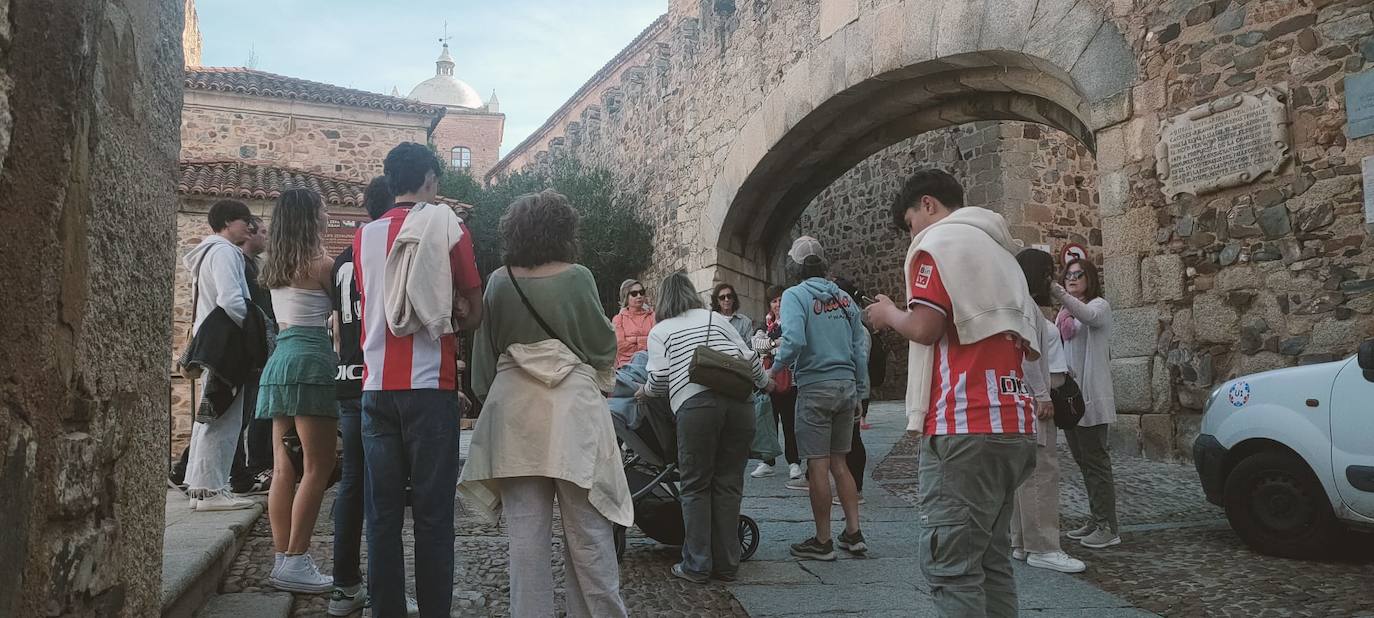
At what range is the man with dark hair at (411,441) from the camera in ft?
9.09

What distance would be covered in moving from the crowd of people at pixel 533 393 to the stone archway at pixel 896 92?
12.7 feet

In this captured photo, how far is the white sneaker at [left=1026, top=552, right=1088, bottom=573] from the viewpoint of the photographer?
13.3 feet

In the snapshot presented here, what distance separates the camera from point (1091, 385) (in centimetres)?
450

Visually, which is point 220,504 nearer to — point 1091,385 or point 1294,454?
point 1091,385

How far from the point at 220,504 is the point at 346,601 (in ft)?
4.82

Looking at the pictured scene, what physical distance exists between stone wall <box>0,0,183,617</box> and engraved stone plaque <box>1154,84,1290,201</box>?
20.3 ft

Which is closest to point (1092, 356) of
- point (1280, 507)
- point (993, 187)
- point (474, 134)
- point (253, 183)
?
point (1280, 507)

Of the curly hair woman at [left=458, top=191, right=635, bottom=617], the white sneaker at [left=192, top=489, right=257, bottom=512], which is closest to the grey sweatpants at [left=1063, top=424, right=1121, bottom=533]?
the curly hair woman at [left=458, top=191, right=635, bottom=617]

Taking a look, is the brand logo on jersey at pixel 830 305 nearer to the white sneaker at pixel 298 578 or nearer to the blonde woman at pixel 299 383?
the blonde woman at pixel 299 383

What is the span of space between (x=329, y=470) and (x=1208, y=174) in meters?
5.83

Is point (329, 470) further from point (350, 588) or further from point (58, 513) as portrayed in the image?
point (58, 513)

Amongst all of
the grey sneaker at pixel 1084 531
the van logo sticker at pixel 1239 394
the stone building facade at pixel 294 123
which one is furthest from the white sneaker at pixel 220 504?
the stone building facade at pixel 294 123

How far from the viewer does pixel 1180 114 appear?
Answer: 20.9ft

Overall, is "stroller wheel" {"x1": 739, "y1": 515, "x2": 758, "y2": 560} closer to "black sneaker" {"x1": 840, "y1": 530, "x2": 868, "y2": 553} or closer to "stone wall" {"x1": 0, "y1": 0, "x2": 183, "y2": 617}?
"black sneaker" {"x1": 840, "y1": 530, "x2": 868, "y2": 553}
